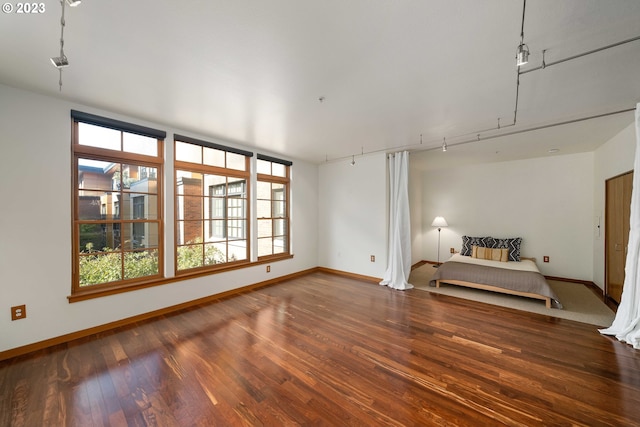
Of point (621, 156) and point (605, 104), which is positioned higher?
point (605, 104)

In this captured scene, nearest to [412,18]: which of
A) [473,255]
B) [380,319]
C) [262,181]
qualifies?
[380,319]

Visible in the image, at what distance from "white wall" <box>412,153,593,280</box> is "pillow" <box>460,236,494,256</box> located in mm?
335

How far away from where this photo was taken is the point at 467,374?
1.96 meters

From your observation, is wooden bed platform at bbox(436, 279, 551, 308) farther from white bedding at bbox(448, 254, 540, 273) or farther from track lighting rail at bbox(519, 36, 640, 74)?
track lighting rail at bbox(519, 36, 640, 74)

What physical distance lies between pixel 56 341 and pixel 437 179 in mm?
7446

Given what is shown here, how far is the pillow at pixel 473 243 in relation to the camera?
206 inches

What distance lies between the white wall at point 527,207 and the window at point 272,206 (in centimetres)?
341

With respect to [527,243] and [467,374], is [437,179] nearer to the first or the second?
[527,243]

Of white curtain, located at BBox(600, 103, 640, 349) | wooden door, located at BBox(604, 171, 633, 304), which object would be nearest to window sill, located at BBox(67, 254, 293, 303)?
white curtain, located at BBox(600, 103, 640, 349)

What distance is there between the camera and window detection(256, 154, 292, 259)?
459 centimetres

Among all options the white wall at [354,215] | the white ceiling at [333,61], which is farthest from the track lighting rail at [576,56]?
the white wall at [354,215]

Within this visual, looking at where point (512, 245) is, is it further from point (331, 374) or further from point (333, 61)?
point (333, 61)

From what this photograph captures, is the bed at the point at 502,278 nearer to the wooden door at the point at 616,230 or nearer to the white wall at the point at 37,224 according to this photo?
the wooden door at the point at 616,230

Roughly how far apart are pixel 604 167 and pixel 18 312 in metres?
8.16
